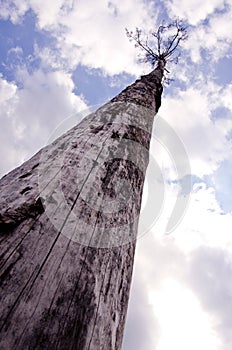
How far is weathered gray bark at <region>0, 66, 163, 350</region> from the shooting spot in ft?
3.26

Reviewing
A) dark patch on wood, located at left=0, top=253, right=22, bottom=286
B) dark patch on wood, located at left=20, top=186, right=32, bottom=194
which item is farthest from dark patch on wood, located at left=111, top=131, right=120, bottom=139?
dark patch on wood, located at left=0, top=253, right=22, bottom=286

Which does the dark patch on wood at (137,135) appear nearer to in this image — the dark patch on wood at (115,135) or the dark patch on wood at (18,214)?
the dark patch on wood at (115,135)

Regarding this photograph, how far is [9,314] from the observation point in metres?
0.95

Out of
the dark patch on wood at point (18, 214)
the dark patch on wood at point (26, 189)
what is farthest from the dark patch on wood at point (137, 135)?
the dark patch on wood at point (18, 214)

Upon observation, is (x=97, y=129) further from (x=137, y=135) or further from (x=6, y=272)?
(x=6, y=272)

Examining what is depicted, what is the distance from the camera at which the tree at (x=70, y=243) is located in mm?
993

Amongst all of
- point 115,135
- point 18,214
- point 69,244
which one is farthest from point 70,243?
point 115,135

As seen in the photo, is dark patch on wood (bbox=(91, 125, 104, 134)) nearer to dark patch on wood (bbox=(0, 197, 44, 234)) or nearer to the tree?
the tree

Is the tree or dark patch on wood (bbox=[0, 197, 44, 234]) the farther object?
dark patch on wood (bbox=[0, 197, 44, 234])

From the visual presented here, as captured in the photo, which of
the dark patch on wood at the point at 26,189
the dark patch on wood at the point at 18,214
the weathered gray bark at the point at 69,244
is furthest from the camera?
the dark patch on wood at the point at 26,189

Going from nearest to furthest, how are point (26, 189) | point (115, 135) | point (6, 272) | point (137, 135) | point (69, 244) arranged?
point (6, 272) < point (69, 244) < point (26, 189) < point (115, 135) < point (137, 135)

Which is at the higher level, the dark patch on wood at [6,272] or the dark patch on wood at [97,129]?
the dark patch on wood at [97,129]

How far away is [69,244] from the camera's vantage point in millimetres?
1244

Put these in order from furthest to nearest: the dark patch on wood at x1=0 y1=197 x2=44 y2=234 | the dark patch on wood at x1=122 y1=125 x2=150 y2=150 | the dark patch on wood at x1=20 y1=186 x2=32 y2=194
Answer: the dark patch on wood at x1=122 y1=125 x2=150 y2=150
the dark patch on wood at x1=20 y1=186 x2=32 y2=194
the dark patch on wood at x1=0 y1=197 x2=44 y2=234
